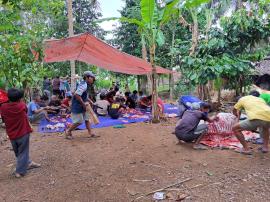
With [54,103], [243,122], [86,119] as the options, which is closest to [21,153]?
[86,119]

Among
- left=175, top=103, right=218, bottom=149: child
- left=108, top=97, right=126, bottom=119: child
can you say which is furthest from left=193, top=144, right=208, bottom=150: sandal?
left=108, top=97, right=126, bottom=119: child

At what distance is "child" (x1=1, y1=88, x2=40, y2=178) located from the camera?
3.92 m

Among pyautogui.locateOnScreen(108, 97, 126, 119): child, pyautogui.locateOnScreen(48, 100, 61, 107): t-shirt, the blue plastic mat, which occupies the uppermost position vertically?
pyautogui.locateOnScreen(48, 100, 61, 107): t-shirt

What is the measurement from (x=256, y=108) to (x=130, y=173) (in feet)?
6.98

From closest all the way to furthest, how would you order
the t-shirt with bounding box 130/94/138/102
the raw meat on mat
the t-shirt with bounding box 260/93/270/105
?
the t-shirt with bounding box 260/93/270/105 → the raw meat on mat → the t-shirt with bounding box 130/94/138/102

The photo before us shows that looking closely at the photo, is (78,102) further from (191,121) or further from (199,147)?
(199,147)

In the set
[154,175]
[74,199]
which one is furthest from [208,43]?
[74,199]

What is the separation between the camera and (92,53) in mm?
8266

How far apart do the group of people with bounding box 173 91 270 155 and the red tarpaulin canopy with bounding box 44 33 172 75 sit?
350cm

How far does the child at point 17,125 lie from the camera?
3.92m

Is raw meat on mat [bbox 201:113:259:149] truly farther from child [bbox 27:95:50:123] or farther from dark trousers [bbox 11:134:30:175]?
child [bbox 27:95:50:123]

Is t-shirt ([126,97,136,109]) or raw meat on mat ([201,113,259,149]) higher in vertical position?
t-shirt ([126,97,136,109])

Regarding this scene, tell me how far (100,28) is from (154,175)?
16245mm

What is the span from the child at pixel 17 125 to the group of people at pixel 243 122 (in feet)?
8.35
